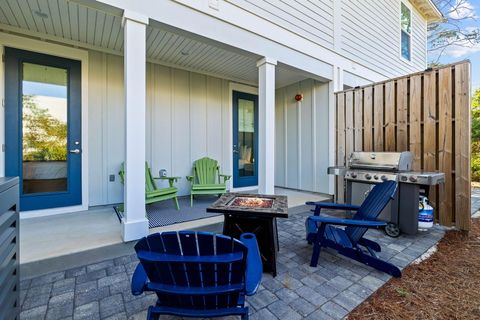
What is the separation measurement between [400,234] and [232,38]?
11.5 ft

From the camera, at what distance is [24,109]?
321 cm

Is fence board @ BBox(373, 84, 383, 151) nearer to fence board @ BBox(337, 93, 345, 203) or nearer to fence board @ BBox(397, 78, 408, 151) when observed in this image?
fence board @ BBox(397, 78, 408, 151)

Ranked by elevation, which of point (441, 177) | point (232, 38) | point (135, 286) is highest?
point (232, 38)

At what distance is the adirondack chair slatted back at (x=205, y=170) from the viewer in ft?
15.2

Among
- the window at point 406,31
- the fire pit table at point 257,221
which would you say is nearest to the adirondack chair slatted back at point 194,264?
the fire pit table at point 257,221

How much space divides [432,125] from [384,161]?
36.4 inches

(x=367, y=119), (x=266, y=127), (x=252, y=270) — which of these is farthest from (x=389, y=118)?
(x=252, y=270)

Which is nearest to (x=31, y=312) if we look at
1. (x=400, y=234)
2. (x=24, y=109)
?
(x=24, y=109)

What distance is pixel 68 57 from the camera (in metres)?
3.47

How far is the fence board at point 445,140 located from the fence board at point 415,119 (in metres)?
0.25

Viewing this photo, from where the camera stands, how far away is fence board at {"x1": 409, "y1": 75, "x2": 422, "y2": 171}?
3.40 metres

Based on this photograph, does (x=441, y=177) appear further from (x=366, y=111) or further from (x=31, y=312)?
(x=31, y=312)

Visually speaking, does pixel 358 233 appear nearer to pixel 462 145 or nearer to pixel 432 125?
pixel 462 145

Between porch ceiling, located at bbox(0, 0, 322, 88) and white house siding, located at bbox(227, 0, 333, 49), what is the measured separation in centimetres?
68
